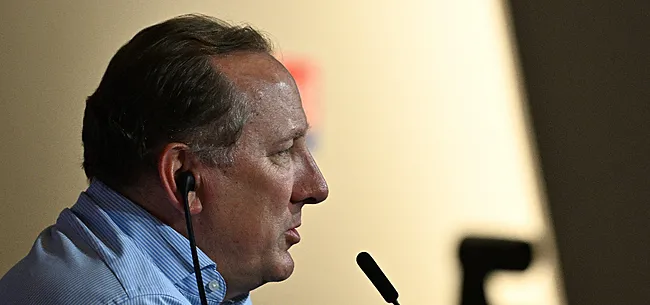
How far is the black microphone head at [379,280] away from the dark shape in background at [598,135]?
2.87 feet

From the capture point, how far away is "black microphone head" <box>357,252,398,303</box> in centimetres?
129

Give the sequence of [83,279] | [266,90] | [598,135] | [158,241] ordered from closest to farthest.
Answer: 1. [83,279]
2. [158,241]
3. [266,90]
4. [598,135]

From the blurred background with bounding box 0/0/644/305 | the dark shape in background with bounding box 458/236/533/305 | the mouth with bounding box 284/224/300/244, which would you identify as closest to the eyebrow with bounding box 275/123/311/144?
the mouth with bounding box 284/224/300/244

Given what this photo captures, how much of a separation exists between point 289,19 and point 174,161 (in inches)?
28.2

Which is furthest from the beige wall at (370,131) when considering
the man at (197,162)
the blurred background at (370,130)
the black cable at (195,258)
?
the black cable at (195,258)

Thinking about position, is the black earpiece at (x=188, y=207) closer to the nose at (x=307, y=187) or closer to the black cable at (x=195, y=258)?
the black cable at (x=195, y=258)

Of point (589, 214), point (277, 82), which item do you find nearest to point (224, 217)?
point (277, 82)

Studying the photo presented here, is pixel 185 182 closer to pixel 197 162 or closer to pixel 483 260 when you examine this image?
pixel 197 162

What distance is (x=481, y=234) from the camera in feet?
6.63

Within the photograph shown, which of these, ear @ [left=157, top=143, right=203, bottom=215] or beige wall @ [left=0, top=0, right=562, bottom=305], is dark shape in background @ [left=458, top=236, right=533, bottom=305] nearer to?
beige wall @ [left=0, top=0, right=562, bottom=305]

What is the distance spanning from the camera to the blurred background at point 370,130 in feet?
6.03

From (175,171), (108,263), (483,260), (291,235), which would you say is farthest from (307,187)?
(483,260)

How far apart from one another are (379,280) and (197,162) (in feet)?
0.97

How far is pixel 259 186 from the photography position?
1.32 metres
